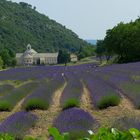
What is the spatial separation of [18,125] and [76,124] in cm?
132

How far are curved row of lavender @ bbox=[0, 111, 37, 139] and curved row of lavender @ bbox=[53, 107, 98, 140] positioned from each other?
68cm

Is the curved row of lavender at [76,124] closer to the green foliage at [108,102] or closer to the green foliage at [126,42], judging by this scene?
the green foliage at [108,102]

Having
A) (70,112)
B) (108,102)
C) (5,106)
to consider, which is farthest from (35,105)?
(70,112)

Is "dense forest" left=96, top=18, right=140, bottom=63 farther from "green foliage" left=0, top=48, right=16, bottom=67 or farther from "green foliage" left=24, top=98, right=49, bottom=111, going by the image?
"green foliage" left=0, top=48, right=16, bottom=67

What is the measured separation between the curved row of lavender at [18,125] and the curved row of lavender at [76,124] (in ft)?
2.22

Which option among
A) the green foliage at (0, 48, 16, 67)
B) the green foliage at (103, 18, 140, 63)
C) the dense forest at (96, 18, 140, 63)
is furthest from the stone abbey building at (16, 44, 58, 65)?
the green foliage at (103, 18, 140, 63)

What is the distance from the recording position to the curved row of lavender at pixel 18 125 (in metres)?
9.28

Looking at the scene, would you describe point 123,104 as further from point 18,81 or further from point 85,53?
point 85,53

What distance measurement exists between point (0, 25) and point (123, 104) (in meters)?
176

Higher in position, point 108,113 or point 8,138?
point 8,138

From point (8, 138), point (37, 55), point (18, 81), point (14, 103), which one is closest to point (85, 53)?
point (37, 55)

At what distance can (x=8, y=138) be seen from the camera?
10.1 feet

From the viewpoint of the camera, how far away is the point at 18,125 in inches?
383

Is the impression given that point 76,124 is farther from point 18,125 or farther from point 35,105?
point 35,105
